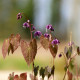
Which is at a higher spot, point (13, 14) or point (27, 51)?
point (13, 14)

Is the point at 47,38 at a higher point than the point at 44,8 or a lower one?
lower

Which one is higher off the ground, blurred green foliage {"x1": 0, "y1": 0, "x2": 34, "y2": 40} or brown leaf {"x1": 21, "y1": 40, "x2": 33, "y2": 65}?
blurred green foliage {"x1": 0, "y1": 0, "x2": 34, "y2": 40}

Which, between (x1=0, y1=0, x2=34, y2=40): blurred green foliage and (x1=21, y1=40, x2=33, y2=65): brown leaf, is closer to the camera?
(x1=21, y1=40, x2=33, y2=65): brown leaf

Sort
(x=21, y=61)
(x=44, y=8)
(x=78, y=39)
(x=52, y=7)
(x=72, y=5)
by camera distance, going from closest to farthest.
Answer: (x=78, y=39) → (x=72, y=5) → (x=21, y=61) → (x=52, y=7) → (x=44, y=8)

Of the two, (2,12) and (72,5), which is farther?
(2,12)

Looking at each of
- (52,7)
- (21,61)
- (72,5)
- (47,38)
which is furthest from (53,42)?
(52,7)

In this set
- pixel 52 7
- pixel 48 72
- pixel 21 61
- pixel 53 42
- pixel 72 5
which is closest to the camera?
pixel 53 42

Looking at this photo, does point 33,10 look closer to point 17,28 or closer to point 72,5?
point 17,28

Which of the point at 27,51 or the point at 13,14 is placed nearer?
the point at 27,51

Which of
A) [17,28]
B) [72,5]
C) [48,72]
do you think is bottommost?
[48,72]

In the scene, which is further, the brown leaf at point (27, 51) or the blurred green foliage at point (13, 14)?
the blurred green foliage at point (13, 14)

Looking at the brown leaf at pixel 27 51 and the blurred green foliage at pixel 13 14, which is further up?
the blurred green foliage at pixel 13 14
